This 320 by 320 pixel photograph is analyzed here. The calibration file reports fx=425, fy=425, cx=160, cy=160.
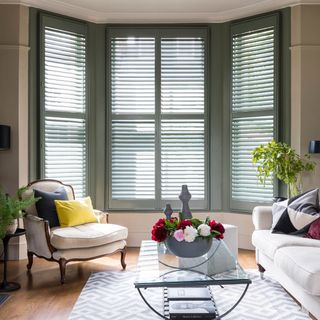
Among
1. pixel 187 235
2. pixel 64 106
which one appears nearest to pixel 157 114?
pixel 64 106

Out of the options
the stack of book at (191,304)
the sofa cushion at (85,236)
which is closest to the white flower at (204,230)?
the stack of book at (191,304)

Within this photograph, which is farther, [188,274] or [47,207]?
[47,207]

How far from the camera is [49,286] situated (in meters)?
4.12

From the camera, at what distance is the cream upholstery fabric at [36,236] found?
4.27m

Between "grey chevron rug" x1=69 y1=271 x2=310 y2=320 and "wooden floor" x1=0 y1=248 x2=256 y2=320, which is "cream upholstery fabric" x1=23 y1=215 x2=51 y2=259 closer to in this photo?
"wooden floor" x1=0 y1=248 x2=256 y2=320

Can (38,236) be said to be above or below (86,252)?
above

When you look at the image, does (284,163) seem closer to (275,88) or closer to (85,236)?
(275,88)

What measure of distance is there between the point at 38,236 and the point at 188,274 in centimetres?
201

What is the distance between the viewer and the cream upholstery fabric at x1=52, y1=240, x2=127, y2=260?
4.22m

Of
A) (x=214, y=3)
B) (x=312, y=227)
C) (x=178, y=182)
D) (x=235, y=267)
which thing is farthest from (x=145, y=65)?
(x=235, y=267)

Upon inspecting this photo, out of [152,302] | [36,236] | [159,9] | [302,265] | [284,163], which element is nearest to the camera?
[302,265]

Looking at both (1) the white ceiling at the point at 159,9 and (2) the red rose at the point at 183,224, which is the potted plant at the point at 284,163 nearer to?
(1) the white ceiling at the point at 159,9

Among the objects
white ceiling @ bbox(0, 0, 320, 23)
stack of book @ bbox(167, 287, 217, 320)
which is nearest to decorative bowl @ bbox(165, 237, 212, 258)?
stack of book @ bbox(167, 287, 217, 320)

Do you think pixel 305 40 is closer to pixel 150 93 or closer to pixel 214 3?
pixel 214 3
